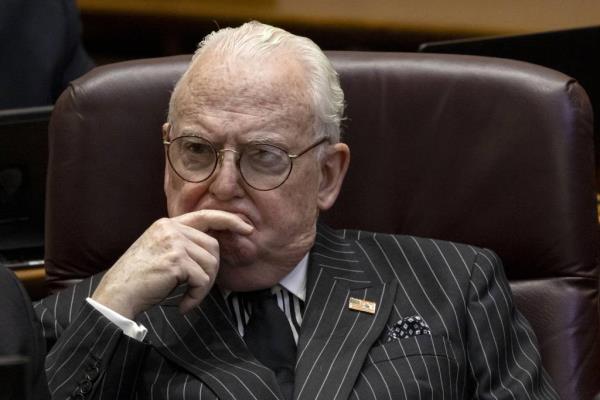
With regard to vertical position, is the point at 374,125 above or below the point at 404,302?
above

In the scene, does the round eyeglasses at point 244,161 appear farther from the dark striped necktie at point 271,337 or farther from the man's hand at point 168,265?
the dark striped necktie at point 271,337

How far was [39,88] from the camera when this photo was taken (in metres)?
2.39

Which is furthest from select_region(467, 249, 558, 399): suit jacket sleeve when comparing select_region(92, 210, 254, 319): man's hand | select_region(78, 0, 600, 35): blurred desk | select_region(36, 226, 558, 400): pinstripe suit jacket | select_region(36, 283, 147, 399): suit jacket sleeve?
select_region(78, 0, 600, 35): blurred desk

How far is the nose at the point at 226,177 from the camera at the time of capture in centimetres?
149

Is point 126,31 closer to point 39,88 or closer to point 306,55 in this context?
point 39,88

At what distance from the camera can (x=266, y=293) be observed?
1572 mm

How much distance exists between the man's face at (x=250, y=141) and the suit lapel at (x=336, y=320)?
2.8 inches

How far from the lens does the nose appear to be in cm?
149

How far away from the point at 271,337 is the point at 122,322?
0.65 feet

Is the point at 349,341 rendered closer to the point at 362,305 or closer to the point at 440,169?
the point at 362,305

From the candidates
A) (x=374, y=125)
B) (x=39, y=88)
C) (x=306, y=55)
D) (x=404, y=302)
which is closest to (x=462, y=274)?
(x=404, y=302)

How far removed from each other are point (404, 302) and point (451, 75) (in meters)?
0.33

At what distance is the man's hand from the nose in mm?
24

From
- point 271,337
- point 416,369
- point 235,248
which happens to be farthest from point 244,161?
point 416,369
